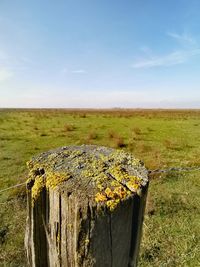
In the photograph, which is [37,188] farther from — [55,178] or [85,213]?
[85,213]

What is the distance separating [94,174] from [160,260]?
3646 millimetres

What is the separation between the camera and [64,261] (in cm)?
117

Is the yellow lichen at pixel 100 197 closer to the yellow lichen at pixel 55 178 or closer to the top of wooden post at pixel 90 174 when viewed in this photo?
the top of wooden post at pixel 90 174

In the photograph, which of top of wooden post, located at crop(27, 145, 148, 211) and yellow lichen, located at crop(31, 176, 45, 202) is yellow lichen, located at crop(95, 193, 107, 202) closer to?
top of wooden post, located at crop(27, 145, 148, 211)

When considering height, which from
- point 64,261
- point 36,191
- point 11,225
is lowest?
point 11,225

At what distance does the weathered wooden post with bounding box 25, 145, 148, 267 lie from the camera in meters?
1.08

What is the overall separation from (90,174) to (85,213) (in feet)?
0.69

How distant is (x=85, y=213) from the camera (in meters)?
1.07

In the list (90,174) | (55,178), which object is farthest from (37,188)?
(90,174)

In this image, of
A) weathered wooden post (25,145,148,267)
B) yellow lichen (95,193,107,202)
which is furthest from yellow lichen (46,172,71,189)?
yellow lichen (95,193,107,202)

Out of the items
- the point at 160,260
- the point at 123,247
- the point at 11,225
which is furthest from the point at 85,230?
the point at 11,225

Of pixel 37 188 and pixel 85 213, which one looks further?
pixel 37 188

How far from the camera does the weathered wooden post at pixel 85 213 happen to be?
42.6 inches

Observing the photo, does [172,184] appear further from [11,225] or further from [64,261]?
[64,261]
